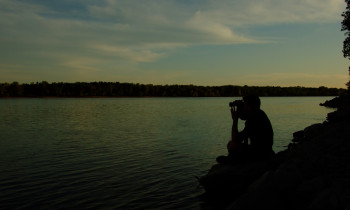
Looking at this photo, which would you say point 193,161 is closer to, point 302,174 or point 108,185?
point 108,185

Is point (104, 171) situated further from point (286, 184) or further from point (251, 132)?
point (286, 184)

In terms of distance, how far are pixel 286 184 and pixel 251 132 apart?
7.64 feet

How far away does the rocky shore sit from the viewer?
6521mm

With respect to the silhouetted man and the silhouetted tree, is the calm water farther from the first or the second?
the silhouetted tree

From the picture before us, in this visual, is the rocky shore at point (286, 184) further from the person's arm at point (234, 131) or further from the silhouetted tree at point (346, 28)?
the silhouetted tree at point (346, 28)

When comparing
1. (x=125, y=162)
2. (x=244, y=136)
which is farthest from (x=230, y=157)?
(x=125, y=162)

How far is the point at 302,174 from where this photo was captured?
8094 mm

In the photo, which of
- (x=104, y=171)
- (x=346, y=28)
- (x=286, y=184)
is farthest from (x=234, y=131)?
(x=346, y=28)

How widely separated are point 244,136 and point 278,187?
249 centimetres

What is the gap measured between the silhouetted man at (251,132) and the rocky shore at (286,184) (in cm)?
37

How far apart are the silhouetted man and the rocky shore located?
37 centimetres

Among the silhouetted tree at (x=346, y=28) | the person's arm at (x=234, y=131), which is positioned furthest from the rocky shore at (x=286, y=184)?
the silhouetted tree at (x=346, y=28)

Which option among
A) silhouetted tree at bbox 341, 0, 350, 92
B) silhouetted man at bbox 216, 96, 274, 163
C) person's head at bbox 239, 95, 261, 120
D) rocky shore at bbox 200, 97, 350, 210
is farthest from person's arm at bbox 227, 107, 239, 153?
silhouetted tree at bbox 341, 0, 350, 92

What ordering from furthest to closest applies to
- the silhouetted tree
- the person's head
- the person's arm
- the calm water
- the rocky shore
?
the silhouetted tree < the calm water < the person's arm < the person's head < the rocky shore
